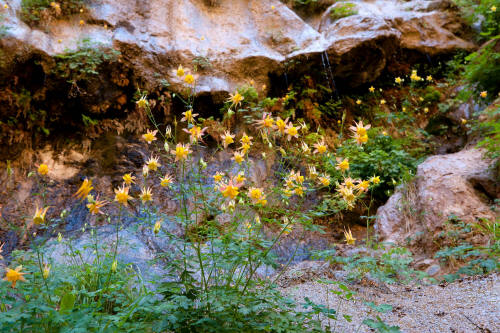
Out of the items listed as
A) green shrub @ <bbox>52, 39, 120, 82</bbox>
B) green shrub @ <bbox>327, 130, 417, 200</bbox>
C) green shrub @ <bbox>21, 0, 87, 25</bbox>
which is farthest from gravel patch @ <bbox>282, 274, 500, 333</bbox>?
green shrub @ <bbox>21, 0, 87, 25</bbox>

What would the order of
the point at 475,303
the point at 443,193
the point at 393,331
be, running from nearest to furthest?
the point at 393,331 → the point at 475,303 → the point at 443,193

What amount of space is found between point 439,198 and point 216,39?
4886mm

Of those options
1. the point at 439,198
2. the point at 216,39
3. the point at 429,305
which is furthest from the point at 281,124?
the point at 216,39

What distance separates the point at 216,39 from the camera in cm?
620

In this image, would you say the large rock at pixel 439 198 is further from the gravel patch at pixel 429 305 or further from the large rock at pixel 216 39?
the large rock at pixel 216 39

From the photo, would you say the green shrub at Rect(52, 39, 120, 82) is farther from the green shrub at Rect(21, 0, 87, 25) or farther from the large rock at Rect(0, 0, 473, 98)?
the green shrub at Rect(21, 0, 87, 25)

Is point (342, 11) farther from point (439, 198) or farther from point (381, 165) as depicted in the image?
point (439, 198)

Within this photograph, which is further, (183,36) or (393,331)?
(183,36)

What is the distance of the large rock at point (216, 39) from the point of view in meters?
5.16

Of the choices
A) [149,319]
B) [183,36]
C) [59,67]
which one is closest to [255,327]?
[149,319]

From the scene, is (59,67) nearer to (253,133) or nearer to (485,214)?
(253,133)

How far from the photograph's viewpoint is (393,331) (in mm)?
1269

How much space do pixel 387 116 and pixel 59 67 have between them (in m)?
6.25

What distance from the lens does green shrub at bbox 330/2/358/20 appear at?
22.6ft
